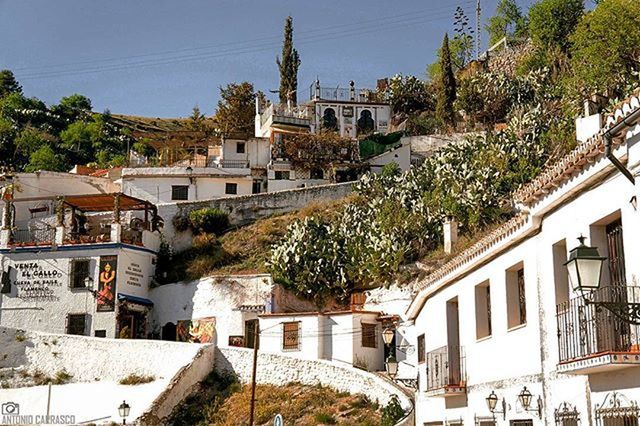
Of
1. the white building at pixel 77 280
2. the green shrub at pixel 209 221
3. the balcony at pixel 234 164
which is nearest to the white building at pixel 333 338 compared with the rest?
the white building at pixel 77 280

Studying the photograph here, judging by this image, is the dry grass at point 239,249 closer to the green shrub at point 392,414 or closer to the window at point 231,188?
the window at point 231,188

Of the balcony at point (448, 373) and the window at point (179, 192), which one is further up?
the window at point (179, 192)

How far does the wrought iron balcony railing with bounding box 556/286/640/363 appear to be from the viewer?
36.7 ft

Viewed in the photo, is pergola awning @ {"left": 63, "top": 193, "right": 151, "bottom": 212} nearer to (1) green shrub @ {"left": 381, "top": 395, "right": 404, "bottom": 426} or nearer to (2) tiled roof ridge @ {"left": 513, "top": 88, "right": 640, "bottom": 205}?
(1) green shrub @ {"left": 381, "top": 395, "right": 404, "bottom": 426}

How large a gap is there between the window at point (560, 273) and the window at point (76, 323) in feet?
102

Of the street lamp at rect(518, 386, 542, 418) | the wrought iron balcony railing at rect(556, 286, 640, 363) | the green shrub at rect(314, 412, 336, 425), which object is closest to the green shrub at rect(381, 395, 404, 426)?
the green shrub at rect(314, 412, 336, 425)

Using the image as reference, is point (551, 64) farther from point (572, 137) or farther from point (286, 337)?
point (286, 337)

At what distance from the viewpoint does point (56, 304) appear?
4144 cm

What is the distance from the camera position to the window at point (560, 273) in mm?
14148

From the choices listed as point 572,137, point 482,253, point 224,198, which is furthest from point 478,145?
point 482,253

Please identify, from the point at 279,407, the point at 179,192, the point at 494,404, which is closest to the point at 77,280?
the point at 179,192

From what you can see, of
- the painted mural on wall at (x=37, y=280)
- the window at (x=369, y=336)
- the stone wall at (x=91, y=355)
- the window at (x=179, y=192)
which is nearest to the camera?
the window at (x=369, y=336)

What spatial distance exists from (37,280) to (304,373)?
16.8 metres

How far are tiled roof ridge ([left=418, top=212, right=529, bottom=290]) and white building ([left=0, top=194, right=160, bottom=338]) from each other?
22.3 m
